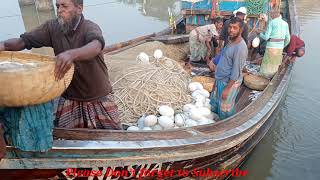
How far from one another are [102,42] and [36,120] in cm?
65

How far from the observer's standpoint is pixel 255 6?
650 centimetres

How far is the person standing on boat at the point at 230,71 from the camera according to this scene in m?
3.39

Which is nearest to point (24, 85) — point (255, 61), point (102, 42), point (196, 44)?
point (102, 42)

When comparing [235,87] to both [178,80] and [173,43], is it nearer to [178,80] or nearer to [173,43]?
[178,80]

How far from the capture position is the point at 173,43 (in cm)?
667

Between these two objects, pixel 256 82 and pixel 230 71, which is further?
pixel 256 82

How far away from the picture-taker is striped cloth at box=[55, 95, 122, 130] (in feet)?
8.50

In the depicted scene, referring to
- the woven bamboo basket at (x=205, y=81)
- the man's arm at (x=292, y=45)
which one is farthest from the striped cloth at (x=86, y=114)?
the man's arm at (x=292, y=45)

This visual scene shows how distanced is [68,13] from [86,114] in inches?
32.9

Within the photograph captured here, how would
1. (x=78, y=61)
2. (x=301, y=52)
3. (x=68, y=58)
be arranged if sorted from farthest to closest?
(x=301, y=52)
(x=78, y=61)
(x=68, y=58)

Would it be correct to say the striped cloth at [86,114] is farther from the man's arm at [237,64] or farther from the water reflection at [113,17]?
the water reflection at [113,17]

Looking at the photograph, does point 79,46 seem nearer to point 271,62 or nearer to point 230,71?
point 230,71

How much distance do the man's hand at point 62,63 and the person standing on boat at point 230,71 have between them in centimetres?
203

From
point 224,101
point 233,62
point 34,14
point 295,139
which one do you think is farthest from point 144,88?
point 34,14
